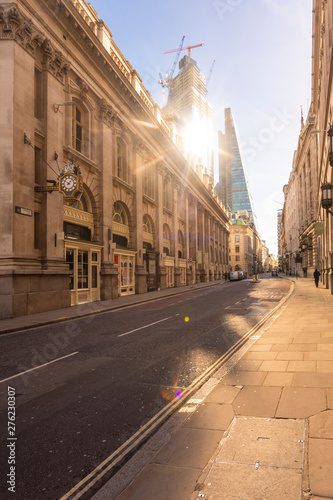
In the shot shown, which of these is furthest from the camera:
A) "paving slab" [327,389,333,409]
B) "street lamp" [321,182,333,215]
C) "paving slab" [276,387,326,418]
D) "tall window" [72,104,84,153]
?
"tall window" [72,104,84,153]

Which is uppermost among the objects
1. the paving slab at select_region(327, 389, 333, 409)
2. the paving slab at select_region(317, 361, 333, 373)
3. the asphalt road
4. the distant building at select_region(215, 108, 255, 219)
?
the distant building at select_region(215, 108, 255, 219)

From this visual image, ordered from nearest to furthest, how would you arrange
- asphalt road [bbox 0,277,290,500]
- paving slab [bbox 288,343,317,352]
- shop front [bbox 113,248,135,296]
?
asphalt road [bbox 0,277,290,500]
paving slab [bbox 288,343,317,352]
shop front [bbox 113,248,135,296]

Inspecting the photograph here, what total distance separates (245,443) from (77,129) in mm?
22124

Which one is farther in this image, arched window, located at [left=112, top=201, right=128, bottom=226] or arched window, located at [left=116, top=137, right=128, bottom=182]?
arched window, located at [left=116, top=137, right=128, bottom=182]

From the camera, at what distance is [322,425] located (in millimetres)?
3723

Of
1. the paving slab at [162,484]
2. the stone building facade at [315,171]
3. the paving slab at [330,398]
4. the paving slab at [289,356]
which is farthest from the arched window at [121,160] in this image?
the paving slab at [162,484]

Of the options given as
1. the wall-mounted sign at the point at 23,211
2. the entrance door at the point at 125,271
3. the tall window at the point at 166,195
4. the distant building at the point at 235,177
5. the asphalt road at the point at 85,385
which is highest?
the distant building at the point at 235,177

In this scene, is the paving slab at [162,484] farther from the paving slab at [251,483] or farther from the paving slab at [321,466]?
the paving slab at [321,466]

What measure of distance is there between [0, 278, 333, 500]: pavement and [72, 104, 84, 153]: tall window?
19.1 meters

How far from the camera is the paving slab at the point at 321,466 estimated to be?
8.64 feet

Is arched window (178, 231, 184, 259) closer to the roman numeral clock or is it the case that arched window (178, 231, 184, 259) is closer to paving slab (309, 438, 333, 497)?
the roman numeral clock

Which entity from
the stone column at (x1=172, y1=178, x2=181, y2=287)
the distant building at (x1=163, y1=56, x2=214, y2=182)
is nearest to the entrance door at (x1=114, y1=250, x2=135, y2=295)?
the stone column at (x1=172, y1=178, x2=181, y2=287)

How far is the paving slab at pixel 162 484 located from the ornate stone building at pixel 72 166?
1315 centimetres

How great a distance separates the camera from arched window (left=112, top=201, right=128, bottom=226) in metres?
26.5
